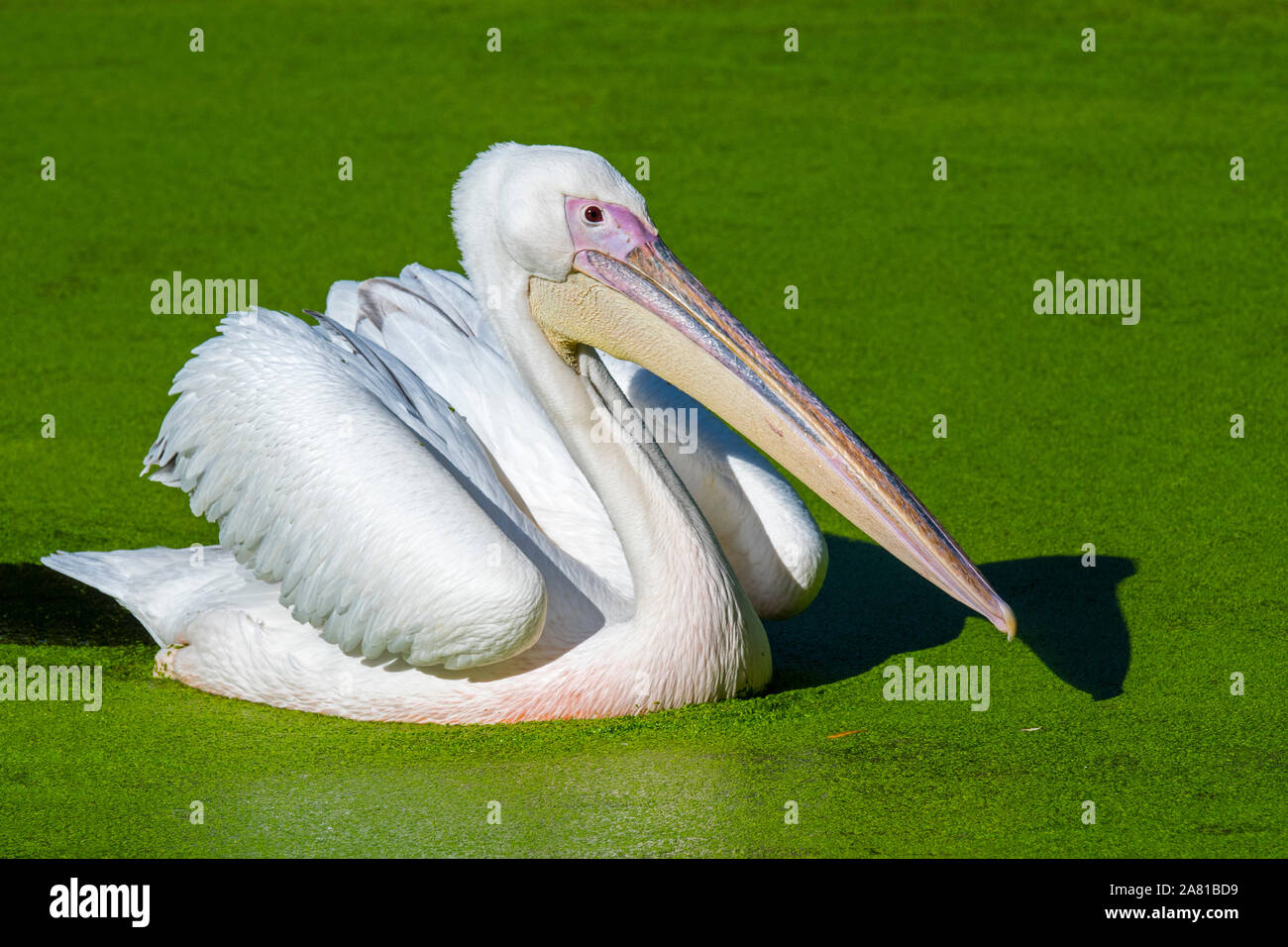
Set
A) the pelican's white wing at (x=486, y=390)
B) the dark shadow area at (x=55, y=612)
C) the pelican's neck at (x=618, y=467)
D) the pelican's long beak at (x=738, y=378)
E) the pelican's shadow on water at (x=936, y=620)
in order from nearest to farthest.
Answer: the pelican's long beak at (x=738, y=378), the pelican's neck at (x=618, y=467), the pelican's shadow on water at (x=936, y=620), the pelican's white wing at (x=486, y=390), the dark shadow area at (x=55, y=612)

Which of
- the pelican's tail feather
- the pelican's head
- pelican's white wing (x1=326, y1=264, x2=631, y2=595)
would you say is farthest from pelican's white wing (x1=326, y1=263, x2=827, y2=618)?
the pelican's tail feather

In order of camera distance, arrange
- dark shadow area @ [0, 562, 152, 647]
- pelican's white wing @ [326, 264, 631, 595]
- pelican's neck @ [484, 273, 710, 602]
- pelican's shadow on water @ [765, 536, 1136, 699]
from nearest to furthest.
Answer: pelican's neck @ [484, 273, 710, 602] < pelican's shadow on water @ [765, 536, 1136, 699] < pelican's white wing @ [326, 264, 631, 595] < dark shadow area @ [0, 562, 152, 647]

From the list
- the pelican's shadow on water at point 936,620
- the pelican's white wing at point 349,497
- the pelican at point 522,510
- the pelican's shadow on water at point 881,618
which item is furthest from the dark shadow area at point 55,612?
the pelican's shadow on water at point 936,620

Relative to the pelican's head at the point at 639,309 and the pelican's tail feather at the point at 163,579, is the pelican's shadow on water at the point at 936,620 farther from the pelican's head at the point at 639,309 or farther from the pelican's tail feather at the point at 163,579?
the pelican's tail feather at the point at 163,579

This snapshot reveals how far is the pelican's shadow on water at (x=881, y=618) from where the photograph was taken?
15.3ft

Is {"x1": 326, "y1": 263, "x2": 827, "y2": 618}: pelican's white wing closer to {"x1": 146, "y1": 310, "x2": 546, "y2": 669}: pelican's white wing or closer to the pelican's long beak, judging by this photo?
{"x1": 146, "y1": 310, "x2": 546, "y2": 669}: pelican's white wing

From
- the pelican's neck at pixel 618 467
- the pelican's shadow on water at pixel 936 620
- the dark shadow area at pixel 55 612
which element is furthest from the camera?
the dark shadow area at pixel 55 612

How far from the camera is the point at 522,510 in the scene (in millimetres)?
4750

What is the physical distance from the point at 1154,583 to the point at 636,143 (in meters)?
5.63

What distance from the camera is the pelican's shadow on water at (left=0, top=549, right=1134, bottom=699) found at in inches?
183

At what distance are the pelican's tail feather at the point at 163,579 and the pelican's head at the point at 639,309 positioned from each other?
1189mm

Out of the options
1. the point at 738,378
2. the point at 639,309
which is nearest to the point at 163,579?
the point at 639,309

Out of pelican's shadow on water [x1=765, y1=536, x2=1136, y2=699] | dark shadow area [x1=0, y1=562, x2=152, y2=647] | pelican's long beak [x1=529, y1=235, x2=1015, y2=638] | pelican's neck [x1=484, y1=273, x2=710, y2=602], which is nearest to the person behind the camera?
pelican's long beak [x1=529, y1=235, x2=1015, y2=638]

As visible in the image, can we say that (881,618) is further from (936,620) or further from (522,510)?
(522,510)
